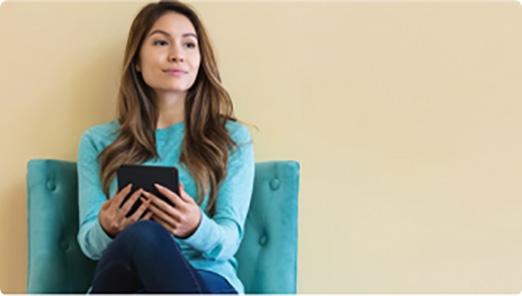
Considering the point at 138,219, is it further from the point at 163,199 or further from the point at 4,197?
the point at 4,197

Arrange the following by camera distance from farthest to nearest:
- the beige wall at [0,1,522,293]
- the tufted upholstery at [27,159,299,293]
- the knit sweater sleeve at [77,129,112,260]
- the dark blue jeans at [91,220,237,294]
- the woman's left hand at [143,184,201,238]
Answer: the beige wall at [0,1,522,293] → the tufted upholstery at [27,159,299,293] → the knit sweater sleeve at [77,129,112,260] → the woman's left hand at [143,184,201,238] → the dark blue jeans at [91,220,237,294]

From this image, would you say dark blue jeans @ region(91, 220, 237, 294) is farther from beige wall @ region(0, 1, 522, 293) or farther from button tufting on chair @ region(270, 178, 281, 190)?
beige wall @ region(0, 1, 522, 293)

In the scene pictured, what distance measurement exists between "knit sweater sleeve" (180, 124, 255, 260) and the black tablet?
11 cm

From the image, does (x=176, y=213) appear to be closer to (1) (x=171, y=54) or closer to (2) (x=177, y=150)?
(2) (x=177, y=150)

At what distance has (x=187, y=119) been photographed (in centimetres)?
172

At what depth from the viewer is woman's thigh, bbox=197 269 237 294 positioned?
1.42m

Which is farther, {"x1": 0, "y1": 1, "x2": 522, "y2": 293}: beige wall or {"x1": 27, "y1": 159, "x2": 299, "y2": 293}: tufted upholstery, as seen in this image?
{"x1": 0, "y1": 1, "x2": 522, "y2": 293}: beige wall

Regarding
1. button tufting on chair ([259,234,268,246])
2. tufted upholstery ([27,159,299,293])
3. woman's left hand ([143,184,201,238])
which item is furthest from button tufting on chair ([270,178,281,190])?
woman's left hand ([143,184,201,238])

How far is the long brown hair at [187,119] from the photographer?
163cm

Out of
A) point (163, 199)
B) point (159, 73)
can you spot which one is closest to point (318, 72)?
point (159, 73)

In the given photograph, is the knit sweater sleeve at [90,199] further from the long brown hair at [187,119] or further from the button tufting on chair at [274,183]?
the button tufting on chair at [274,183]

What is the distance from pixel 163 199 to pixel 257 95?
0.55 meters

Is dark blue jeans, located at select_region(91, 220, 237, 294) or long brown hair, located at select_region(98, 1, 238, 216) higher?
long brown hair, located at select_region(98, 1, 238, 216)

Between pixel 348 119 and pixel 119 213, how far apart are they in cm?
73
